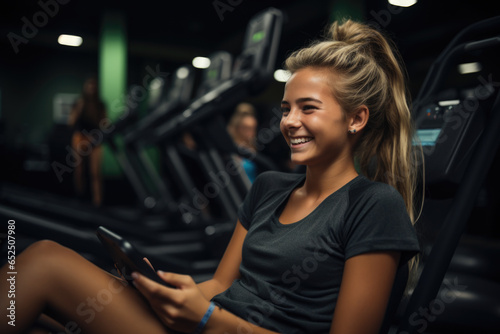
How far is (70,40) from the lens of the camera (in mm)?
8633

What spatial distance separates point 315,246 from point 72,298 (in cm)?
54

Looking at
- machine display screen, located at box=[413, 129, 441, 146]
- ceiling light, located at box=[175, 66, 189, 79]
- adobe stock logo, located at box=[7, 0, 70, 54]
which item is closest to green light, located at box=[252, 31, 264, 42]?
ceiling light, located at box=[175, 66, 189, 79]

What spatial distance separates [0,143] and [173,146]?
285 centimetres

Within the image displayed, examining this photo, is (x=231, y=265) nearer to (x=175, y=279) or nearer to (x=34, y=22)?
(x=175, y=279)

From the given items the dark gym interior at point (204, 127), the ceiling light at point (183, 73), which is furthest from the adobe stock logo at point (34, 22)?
the ceiling light at point (183, 73)

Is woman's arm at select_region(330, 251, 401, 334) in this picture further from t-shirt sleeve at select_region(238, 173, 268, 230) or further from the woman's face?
t-shirt sleeve at select_region(238, 173, 268, 230)

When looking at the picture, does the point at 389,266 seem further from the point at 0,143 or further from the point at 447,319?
the point at 0,143

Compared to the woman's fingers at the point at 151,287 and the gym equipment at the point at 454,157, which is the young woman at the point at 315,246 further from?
the gym equipment at the point at 454,157

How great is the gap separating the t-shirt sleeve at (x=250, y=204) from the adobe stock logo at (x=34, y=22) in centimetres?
612

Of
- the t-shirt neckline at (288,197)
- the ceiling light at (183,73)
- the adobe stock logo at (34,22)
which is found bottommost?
the t-shirt neckline at (288,197)

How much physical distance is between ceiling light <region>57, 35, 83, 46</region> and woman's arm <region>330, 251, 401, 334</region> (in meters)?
8.76

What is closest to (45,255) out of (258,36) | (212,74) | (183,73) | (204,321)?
(204,321)

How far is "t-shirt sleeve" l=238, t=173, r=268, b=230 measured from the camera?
124cm

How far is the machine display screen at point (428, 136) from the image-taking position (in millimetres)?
1277
